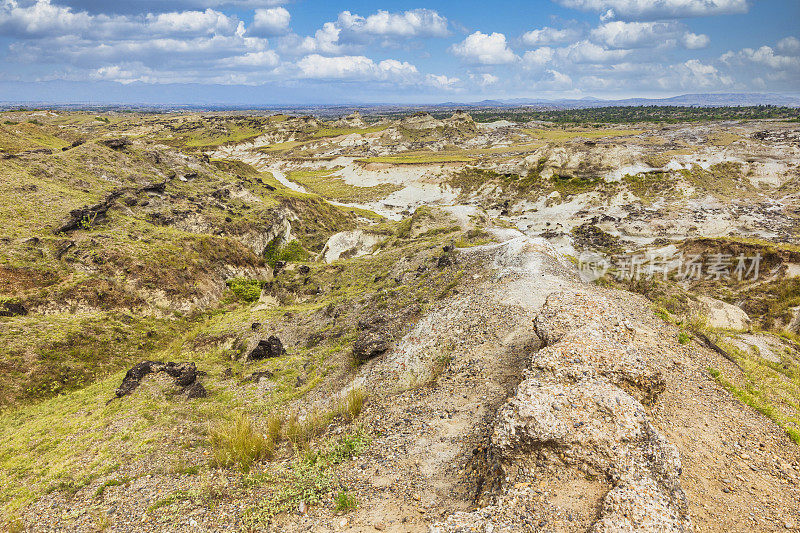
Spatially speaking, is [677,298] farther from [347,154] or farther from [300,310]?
[347,154]

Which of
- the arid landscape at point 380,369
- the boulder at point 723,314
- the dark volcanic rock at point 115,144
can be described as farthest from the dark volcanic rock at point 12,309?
the boulder at point 723,314

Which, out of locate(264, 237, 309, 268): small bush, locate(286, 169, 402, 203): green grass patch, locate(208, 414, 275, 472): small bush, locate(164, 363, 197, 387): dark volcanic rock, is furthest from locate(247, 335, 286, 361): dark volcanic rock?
locate(286, 169, 402, 203): green grass patch

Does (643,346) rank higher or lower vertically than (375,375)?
higher

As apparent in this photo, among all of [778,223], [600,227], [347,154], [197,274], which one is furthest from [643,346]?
[347,154]

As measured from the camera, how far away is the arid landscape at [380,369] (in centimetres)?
933

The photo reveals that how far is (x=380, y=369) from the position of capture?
1898 centimetres

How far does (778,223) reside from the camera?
50438 mm

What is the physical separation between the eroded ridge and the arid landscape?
0.06 metres

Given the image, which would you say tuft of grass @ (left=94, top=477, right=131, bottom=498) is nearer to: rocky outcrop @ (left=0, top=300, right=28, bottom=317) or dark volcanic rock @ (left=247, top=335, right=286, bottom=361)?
dark volcanic rock @ (left=247, top=335, right=286, bottom=361)

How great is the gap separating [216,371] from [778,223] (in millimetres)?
74332

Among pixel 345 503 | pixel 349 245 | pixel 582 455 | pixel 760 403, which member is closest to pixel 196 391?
pixel 345 503

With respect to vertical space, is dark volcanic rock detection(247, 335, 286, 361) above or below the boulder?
below

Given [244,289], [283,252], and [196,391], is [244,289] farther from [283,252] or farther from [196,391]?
[196,391]

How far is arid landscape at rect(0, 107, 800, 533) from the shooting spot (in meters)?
9.33
